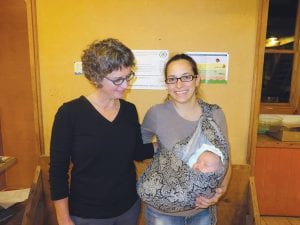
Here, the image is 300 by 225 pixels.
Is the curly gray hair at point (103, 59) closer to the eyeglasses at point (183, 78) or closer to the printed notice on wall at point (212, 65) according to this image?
the eyeglasses at point (183, 78)

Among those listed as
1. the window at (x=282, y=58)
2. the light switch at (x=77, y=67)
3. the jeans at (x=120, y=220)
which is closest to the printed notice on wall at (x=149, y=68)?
the light switch at (x=77, y=67)

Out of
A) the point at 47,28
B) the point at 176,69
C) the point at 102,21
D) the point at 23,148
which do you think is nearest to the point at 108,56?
the point at 176,69

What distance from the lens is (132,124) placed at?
1264mm

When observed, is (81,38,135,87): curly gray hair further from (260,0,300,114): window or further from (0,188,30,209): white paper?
(260,0,300,114): window

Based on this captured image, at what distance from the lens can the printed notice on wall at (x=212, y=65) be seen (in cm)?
170

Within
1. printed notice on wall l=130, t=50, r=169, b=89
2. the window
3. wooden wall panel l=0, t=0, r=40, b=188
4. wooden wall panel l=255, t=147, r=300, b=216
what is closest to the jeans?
printed notice on wall l=130, t=50, r=169, b=89

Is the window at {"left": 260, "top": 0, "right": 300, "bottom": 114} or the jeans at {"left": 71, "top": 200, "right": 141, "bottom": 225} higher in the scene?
the window at {"left": 260, "top": 0, "right": 300, "bottom": 114}

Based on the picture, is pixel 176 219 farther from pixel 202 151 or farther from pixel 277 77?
pixel 277 77

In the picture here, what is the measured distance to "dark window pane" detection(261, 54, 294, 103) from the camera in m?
2.98

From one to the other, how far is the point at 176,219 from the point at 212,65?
3.05 feet

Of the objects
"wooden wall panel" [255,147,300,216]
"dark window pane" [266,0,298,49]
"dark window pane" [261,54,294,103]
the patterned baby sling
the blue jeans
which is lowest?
"wooden wall panel" [255,147,300,216]

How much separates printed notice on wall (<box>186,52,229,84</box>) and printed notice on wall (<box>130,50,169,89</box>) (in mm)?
175

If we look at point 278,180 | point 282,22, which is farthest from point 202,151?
point 282,22

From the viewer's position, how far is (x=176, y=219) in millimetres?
1271
